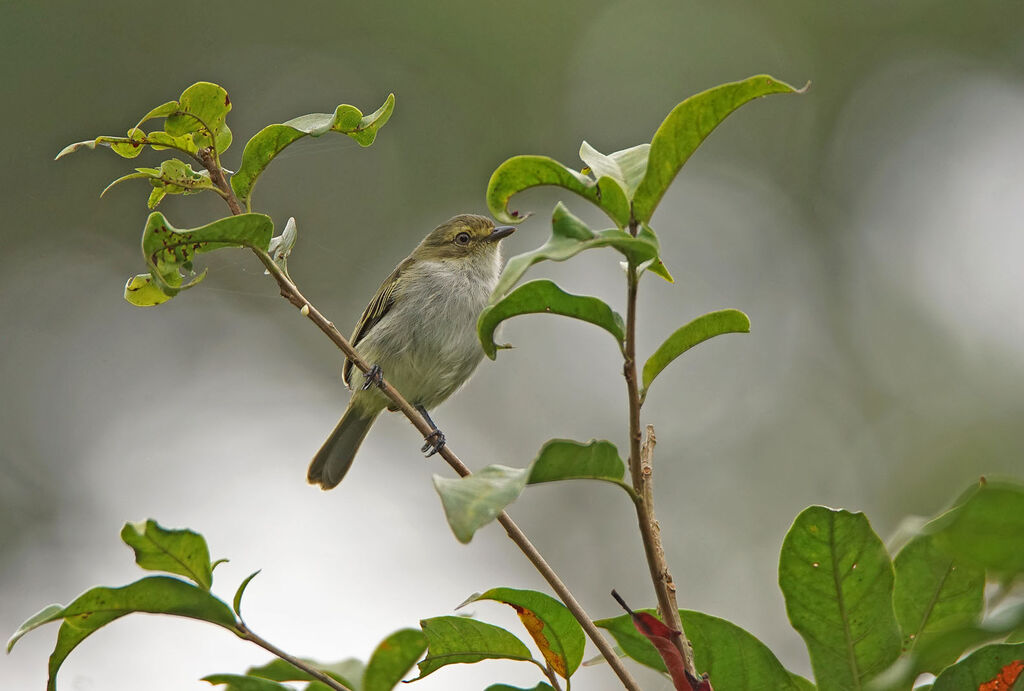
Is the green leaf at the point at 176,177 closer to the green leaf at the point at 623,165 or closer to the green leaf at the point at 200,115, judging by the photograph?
the green leaf at the point at 200,115

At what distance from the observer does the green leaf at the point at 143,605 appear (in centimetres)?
127

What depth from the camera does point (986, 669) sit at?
1.17 metres

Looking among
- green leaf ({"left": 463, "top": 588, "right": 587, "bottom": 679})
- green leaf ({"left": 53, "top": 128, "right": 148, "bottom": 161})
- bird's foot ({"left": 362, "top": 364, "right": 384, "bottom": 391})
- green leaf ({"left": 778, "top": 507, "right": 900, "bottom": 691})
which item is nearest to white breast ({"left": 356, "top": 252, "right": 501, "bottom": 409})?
bird's foot ({"left": 362, "top": 364, "right": 384, "bottom": 391})

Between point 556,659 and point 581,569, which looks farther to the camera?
point 581,569

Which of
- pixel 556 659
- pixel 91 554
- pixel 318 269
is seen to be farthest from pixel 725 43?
pixel 556 659

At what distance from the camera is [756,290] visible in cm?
930

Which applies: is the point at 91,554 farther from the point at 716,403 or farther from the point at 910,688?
the point at 910,688

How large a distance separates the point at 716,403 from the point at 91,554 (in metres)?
5.60

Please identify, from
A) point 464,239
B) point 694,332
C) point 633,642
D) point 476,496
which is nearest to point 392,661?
point 476,496

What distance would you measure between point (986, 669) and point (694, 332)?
0.53m

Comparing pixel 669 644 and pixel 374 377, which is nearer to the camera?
pixel 669 644

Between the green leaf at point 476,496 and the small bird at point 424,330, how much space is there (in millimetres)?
3423

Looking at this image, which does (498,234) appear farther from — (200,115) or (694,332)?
(694,332)

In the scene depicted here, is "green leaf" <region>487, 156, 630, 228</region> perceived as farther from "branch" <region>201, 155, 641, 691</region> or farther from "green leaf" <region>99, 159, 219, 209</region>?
"green leaf" <region>99, 159, 219, 209</region>
